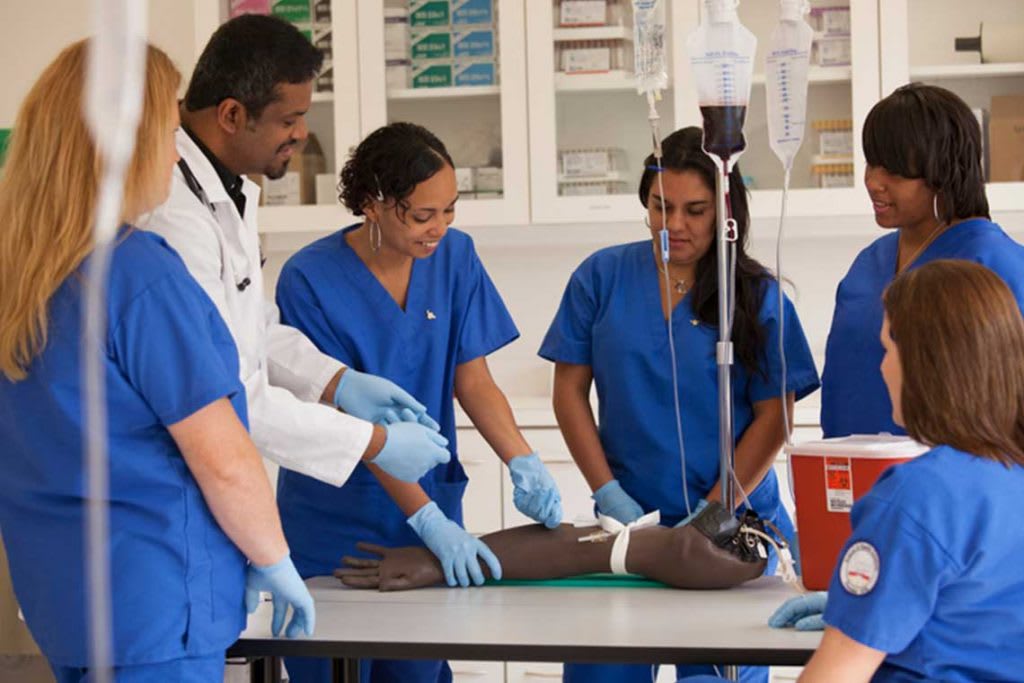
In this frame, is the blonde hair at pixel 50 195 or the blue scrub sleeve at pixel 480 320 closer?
the blonde hair at pixel 50 195

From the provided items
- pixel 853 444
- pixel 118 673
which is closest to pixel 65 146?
pixel 118 673

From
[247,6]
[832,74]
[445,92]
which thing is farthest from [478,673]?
[247,6]

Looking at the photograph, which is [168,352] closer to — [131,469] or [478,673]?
[131,469]

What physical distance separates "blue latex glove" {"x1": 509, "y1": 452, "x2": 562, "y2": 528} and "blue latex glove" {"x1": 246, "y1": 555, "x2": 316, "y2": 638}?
1.50 ft

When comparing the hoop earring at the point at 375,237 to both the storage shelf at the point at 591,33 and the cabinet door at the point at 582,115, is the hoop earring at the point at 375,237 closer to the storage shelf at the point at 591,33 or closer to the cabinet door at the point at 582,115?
the cabinet door at the point at 582,115

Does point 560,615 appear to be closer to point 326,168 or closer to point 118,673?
point 118,673

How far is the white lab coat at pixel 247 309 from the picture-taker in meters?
1.50

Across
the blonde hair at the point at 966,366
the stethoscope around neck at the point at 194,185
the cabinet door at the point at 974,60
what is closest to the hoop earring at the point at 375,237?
the stethoscope around neck at the point at 194,185

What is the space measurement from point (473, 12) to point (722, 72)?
1695 mm

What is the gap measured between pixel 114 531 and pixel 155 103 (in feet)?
1.48

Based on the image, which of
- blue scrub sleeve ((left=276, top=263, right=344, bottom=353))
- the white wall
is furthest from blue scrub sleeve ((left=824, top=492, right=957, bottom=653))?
the white wall

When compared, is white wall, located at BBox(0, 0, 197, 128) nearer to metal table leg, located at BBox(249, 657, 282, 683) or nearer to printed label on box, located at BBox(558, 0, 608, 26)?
printed label on box, located at BBox(558, 0, 608, 26)

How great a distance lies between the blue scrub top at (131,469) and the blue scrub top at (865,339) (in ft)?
3.40

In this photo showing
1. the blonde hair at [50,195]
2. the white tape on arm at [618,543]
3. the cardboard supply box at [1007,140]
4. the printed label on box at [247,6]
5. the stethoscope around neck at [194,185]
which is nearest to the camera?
the blonde hair at [50,195]
